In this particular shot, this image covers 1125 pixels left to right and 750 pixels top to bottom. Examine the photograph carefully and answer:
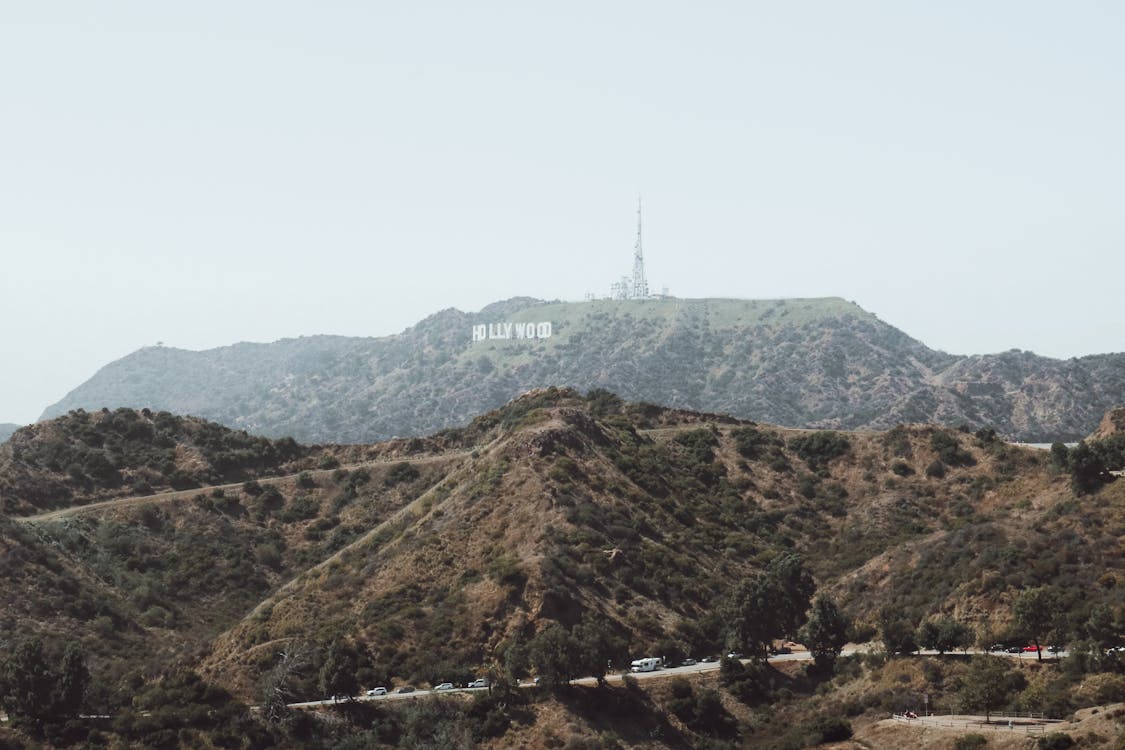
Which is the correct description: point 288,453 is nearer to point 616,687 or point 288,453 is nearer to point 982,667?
point 616,687

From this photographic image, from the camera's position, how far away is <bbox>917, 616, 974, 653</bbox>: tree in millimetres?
75688

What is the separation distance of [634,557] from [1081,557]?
34532mm

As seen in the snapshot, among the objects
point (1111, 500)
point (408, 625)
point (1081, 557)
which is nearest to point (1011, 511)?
point (1111, 500)

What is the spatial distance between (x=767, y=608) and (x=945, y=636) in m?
13.5

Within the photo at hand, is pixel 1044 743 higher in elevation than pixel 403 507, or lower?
lower

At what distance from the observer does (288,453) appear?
514 ft

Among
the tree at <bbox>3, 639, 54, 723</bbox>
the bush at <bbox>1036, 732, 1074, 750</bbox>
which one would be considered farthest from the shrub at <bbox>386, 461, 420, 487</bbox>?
the bush at <bbox>1036, 732, 1074, 750</bbox>

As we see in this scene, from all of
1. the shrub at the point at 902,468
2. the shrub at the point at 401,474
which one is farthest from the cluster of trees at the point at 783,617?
the shrub at the point at 401,474

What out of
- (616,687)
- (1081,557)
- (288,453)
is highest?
(288,453)

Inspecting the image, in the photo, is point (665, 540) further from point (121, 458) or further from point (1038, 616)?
point (121, 458)

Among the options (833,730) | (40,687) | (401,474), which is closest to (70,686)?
(40,687)

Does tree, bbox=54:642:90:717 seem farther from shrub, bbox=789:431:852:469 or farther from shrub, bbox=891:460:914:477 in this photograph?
shrub, bbox=891:460:914:477

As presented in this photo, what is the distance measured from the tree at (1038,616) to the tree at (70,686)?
5878 cm

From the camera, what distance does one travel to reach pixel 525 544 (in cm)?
9538
